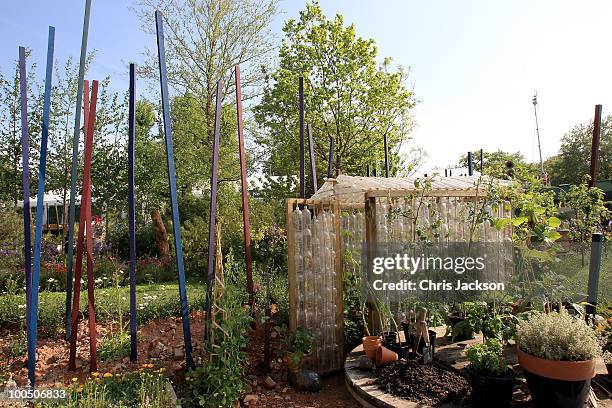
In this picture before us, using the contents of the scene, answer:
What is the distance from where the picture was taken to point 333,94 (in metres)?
9.20

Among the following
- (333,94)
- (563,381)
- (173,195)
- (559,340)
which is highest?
(333,94)

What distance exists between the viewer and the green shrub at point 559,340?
2.38 m

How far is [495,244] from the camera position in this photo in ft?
12.7

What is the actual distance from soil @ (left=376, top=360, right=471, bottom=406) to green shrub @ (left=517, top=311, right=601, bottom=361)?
0.53 meters

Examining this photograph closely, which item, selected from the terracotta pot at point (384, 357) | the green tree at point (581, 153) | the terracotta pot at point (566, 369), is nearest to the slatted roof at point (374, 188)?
the terracotta pot at point (384, 357)

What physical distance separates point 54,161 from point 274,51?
19.6 feet

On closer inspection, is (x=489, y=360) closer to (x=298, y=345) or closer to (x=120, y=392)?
(x=298, y=345)

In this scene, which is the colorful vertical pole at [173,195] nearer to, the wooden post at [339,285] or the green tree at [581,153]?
the wooden post at [339,285]

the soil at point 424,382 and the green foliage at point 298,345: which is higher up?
the green foliage at point 298,345

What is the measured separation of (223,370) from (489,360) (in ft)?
5.61

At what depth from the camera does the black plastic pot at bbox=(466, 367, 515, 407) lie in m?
2.51

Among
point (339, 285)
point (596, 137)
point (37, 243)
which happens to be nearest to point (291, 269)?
point (339, 285)

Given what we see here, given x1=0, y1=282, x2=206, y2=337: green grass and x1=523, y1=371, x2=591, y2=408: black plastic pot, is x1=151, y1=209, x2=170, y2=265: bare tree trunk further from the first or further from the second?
x1=523, y1=371, x2=591, y2=408: black plastic pot

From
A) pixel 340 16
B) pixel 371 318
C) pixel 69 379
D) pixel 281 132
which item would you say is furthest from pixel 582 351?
pixel 340 16
